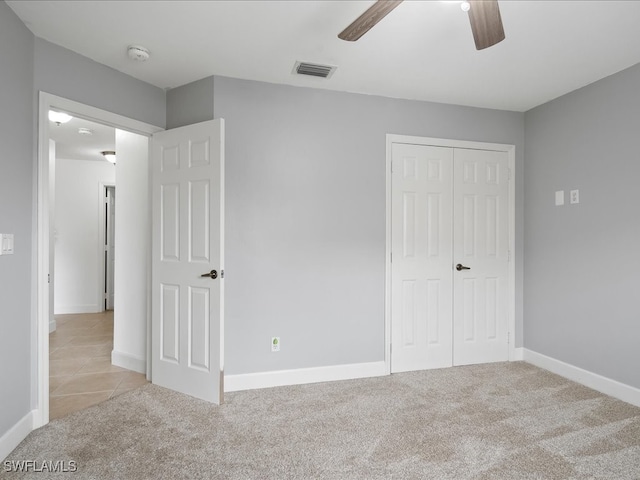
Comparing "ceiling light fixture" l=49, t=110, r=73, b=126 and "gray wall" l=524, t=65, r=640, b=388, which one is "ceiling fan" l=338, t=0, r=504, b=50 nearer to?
"gray wall" l=524, t=65, r=640, b=388

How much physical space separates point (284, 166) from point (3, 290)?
2.00 meters

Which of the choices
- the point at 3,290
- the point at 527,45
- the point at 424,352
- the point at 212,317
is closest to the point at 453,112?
the point at 527,45

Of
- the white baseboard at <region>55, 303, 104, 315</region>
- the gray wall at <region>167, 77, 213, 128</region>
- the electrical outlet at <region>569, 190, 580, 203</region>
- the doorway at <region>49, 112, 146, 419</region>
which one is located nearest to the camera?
the gray wall at <region>167, 77, 213, 128</region>

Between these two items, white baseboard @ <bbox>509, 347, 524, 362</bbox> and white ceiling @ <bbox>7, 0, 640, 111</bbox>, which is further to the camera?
white baseboard @ <bbox>509, 347, 524, 362</bbox>

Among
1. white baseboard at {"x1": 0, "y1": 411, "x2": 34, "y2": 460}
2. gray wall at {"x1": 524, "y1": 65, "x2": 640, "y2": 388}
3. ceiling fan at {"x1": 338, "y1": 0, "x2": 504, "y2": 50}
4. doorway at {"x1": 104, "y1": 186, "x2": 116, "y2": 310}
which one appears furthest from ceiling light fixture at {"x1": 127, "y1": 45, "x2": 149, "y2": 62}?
doorway at {"x1": 104, "y1": 186, "x2": 116, "y2": 310}

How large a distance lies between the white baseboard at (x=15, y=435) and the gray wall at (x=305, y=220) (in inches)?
49.3

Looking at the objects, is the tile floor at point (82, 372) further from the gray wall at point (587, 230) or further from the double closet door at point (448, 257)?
the gray wall at point (587, 230)

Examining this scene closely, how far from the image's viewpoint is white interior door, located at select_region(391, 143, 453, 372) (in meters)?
3.37

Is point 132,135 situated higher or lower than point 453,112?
lower

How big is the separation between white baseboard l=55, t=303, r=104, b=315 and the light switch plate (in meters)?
4.38

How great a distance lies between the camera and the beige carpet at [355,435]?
1.94m

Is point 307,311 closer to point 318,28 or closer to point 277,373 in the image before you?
point 277,373

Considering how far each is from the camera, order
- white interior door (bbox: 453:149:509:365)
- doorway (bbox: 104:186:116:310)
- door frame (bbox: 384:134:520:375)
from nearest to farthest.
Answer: door frame (bbox: 384:134:520:375) → white interior door (bbox: 453:149:509:365) → doorway (bbox: 104:186:116:310)

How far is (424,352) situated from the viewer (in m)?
3.44
